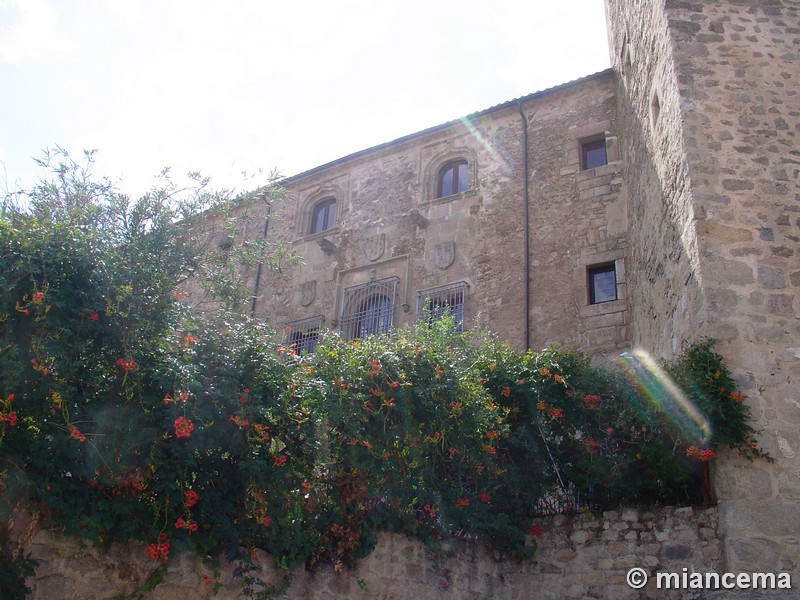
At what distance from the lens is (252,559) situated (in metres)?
6.10

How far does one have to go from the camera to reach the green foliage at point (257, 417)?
5.51 metres

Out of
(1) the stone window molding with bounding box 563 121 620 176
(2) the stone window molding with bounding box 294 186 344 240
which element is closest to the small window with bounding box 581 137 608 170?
(1) the stone window molding with bounding box 563 121 620 176

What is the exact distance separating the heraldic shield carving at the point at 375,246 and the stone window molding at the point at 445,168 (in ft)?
3.47

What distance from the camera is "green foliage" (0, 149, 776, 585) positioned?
5.51m

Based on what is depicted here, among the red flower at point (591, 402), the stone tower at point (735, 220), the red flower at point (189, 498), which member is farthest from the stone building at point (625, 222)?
the red flower at point (189, 498)

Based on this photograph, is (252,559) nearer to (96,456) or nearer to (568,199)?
(96,456)

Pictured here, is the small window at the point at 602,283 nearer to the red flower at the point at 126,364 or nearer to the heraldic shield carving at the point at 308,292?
the heraldic shield carving at the point at 308,292

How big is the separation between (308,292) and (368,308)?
1454 millimetres

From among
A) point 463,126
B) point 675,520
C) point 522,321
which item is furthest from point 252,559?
point 463,126

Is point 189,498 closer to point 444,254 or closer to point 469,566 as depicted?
point 469,566

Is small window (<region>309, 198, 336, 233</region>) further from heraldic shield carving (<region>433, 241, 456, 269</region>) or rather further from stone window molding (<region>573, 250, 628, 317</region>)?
stone window molding (<region>573, 250, 628, 317</region>)

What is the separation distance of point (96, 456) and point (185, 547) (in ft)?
3.01

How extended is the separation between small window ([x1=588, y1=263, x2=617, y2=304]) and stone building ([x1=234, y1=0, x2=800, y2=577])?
3cm

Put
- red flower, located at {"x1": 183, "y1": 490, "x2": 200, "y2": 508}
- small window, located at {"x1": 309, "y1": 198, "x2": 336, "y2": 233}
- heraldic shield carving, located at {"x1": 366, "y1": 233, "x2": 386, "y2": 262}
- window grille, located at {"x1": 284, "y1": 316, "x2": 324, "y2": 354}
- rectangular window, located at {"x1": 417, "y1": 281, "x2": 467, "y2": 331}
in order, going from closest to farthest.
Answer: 1. red flower, located at {"x1": 183, "y1": 490, "x2": 200, "y2": 508}
2. rectangular window, located at {"x1": 417, "y1": 281, "x2": 467, "y2": 331}
3. window grille, located at {"x1": 284, "y1": 316, "x2": 324, "y2": 354}
4. heraldic shield carving, located at {"x1": 366, "y1": 233, "x2": 386, "y2": 262}
5. small window, located at {"x1": 309, "y1": 198, "x2": 336, "y2": 233}
